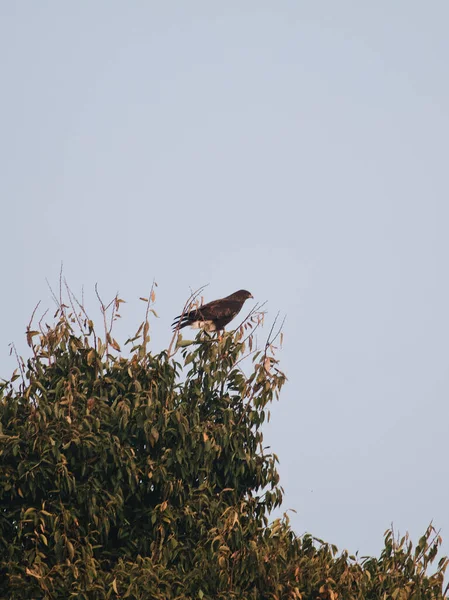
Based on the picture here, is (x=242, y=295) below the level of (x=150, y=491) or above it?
above

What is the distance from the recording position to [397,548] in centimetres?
1088

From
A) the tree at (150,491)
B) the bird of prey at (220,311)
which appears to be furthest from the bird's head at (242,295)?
the tree at (150,491)

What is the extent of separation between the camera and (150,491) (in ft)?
37.3

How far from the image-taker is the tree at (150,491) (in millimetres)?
10164

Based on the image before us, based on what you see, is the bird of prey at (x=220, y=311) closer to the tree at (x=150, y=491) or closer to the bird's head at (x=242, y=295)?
the bird's head at (x=242, y=295)

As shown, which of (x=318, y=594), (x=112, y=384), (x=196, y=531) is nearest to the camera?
(x=318, y=594)

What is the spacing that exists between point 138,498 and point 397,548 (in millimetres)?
2890

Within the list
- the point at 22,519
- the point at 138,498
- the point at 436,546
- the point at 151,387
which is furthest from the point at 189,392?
the point at 436,546

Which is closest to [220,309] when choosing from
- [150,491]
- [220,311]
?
[220,311]

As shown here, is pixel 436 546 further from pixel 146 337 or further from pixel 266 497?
pixel 146 337

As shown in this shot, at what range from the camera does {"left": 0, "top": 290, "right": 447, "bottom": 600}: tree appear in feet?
33.3

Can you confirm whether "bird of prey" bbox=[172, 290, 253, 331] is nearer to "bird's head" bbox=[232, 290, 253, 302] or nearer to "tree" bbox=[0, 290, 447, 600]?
"bird's head" bbox=[232, 290, 253, 302]

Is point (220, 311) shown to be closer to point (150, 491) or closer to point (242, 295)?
point (242, 295)

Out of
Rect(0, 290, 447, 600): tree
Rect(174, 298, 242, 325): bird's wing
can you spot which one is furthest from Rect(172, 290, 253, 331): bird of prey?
Rect(0, 290, 447, 600): tree
